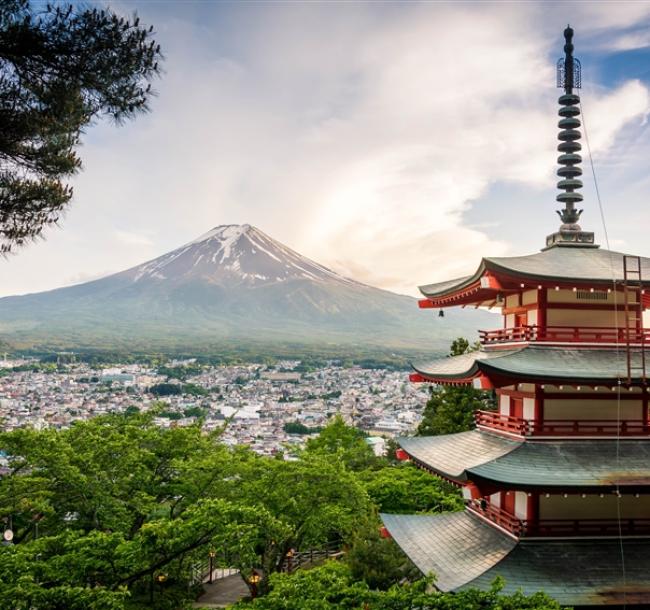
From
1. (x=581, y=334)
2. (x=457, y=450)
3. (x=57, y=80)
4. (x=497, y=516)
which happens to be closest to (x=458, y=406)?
(x=457, y=450)

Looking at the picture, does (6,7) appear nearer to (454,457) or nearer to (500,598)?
(500,598)

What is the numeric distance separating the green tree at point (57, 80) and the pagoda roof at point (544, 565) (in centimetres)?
910

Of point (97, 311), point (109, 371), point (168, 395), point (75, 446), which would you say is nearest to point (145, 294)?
point (97, 311)

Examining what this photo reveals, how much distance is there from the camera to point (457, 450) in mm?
14055

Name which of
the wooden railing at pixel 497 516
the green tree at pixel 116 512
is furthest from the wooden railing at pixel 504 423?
the green tree at pixel 116 512

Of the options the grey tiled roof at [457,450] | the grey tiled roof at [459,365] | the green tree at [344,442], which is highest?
the grey tiled roof at [459,365]

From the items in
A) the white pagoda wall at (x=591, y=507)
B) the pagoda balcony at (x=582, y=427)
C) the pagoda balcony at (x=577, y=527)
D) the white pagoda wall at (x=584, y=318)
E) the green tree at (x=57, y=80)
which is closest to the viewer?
the green tree at (x=57, y=80)

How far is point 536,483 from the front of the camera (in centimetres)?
1080

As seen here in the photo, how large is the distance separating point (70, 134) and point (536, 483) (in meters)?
9.12

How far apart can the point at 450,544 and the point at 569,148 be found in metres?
8.80

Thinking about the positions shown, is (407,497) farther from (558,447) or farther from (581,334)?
(581,334)

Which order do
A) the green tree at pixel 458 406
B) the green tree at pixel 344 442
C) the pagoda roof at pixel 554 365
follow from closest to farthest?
the pagoda roof at pixel 554 365 < the green tree at pixel 458 406 < the green tree at pixel 344 442

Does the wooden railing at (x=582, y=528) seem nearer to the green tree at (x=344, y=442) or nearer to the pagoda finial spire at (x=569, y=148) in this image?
the pagoda finial spire at (x=569, y=148)

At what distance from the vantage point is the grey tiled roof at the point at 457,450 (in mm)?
12415
